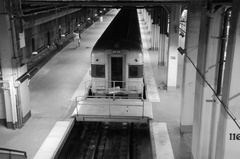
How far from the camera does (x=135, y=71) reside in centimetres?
1148

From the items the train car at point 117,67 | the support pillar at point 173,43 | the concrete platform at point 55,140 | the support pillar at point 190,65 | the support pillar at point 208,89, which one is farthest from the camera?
the support pillar at point 173,43

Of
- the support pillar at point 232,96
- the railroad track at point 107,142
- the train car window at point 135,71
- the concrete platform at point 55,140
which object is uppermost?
the support pillar at point 232,96

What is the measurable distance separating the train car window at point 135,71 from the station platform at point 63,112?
3.51ft

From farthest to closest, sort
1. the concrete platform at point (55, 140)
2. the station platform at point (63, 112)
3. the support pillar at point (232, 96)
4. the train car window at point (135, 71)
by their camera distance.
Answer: the train car window at point (135, 71)
the station platform at point (63, 112)
the concrete platform at point (55, 140)
the support pillar at point (232, 96)

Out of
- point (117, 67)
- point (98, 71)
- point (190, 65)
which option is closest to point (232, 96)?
point (190, 65)

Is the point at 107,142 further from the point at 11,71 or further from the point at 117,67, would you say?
the point at 11,71

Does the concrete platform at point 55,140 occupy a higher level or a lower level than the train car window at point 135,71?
lower

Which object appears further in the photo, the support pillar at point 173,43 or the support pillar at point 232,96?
the support pillar at point 173,43

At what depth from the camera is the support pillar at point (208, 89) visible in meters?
6.78

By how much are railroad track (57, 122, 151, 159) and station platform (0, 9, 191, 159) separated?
59 cm

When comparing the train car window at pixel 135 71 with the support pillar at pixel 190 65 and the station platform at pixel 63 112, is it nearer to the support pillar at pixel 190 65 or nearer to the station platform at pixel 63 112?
the station platform at pixel 63 112

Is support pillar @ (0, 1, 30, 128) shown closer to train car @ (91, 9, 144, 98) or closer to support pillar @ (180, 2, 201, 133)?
train car @ (91, 9, 144, 98)

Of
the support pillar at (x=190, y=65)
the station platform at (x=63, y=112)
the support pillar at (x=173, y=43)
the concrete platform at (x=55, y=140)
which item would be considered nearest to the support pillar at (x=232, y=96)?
the station platform at (x=63, y=112)

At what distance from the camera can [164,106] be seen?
11.7 meters
